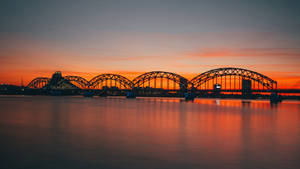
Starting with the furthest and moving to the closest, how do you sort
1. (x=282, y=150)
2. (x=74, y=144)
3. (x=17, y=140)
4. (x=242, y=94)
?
(x=242, y=94) → (x=17, y=140) → (x=74, y=144) → (x=282, y=150)

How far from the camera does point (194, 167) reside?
35.9ft

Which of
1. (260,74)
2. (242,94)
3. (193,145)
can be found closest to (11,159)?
(193,145)

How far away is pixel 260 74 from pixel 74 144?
13796cm

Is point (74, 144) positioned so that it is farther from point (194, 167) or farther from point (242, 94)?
point (242, 94)

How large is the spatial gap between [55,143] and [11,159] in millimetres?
4414

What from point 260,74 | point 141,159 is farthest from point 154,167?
point 260,74

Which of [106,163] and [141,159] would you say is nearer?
[106,163]

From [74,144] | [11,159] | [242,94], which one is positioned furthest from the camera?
[242,94]

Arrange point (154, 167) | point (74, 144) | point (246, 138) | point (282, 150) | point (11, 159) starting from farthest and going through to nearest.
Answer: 1. point (246, 138)
2. point (74, 144)
3. point (282, 150)
4. point (11, 159)
5. point (154, 167)

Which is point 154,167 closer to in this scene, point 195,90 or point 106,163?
point 106,163

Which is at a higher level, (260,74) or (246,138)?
(260,74)

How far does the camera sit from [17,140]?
17016 mm

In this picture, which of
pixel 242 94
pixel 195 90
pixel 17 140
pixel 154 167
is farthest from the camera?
pixel 195 90

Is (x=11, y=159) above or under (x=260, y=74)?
under
